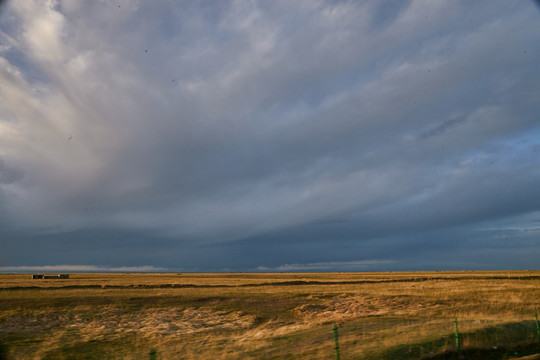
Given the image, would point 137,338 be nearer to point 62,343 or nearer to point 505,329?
point 62,343

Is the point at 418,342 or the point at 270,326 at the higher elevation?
the point at 418,342

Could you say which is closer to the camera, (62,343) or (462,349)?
(462,349)

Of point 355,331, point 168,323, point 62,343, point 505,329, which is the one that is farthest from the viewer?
point 168,323

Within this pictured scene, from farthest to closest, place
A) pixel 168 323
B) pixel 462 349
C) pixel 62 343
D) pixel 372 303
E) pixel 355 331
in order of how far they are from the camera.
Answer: pixel 372 303, pixel 168 323, pixel 62 343, pixel 355 331, pixel 462 349

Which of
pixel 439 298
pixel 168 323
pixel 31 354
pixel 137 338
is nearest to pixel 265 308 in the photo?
pixel 168 323

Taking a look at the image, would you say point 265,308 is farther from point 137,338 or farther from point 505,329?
point 505,329

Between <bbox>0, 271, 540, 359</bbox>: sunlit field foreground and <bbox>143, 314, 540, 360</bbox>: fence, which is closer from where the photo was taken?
<bbox>143, 314, 540, 360</bbox>: fence

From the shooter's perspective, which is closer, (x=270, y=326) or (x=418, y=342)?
(x=418, y=342)

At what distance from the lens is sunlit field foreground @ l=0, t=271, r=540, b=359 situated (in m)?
23.4

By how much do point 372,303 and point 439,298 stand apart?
26.3 ft

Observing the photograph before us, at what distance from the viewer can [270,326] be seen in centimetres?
3453

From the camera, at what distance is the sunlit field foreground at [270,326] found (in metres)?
23.4

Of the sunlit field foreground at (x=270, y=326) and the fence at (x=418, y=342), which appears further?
the sunlit field foreground at (x=270, y=326)

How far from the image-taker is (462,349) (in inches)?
865
